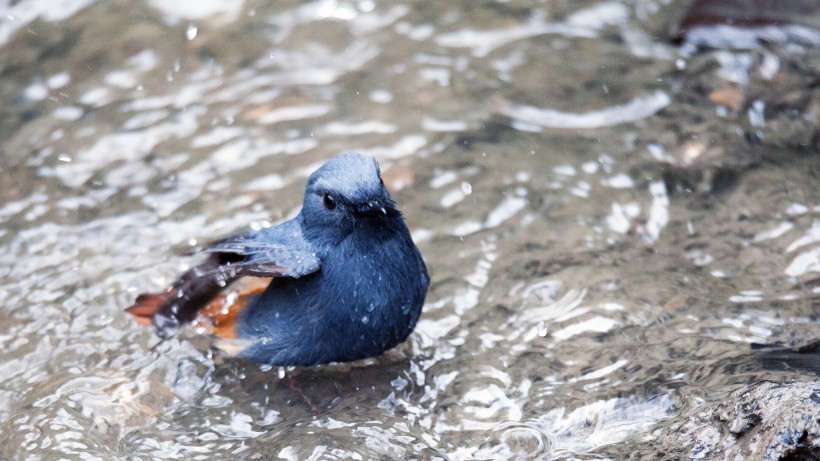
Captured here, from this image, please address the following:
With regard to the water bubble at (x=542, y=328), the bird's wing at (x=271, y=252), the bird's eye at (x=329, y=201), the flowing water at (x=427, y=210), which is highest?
the bird's eye at (x=329, y=201)

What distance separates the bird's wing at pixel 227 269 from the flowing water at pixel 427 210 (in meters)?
0.15

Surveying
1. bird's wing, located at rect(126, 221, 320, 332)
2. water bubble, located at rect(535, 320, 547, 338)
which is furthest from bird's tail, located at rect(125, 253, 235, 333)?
water bubble, located at rect(535, 320, 547, 338)

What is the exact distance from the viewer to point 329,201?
12.2 ft

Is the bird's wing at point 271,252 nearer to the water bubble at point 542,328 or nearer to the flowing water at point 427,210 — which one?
the flowing water at point 427,210

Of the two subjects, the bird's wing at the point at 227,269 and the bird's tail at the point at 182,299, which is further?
the bird's tail at the point at 182,299

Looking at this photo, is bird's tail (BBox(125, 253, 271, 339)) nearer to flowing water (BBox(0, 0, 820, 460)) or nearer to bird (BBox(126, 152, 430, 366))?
bird (BBox(126, 152, 430, 366))

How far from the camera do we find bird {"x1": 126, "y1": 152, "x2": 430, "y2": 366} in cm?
366

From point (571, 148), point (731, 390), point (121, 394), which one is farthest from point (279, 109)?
point (731, 390)

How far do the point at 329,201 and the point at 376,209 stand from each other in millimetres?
259

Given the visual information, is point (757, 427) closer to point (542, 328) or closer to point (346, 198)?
point (542, 328)

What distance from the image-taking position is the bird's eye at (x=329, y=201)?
3.69m

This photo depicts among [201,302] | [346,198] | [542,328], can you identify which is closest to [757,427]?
[542,328]

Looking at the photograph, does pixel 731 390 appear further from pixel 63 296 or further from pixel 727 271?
pixel 63 296

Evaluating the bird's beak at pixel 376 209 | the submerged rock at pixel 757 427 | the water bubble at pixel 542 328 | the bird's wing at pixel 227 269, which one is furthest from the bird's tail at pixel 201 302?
the submerged rock at pixel 757 427
